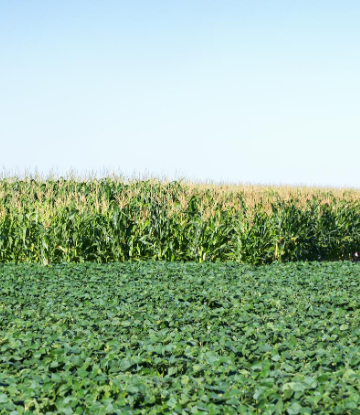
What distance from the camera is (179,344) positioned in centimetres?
573

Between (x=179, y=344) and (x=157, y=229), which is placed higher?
(x=157, y=229)

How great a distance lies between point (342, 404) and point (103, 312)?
12.8 feet

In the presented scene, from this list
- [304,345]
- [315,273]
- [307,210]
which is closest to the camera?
[304,345]

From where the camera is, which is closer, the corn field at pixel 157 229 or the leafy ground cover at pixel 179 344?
the leafy ground cover at pixel 179 344

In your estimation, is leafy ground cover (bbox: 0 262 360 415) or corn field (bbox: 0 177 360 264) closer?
leafy ground cover (bbox: 0 262 360 415)

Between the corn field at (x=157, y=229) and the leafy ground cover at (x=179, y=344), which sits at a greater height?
the corn field at (x=157, y=229)

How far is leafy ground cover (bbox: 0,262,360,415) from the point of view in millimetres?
4391

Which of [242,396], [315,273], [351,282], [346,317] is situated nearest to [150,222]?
[315,273]

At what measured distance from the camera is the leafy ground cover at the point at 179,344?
4391 millimetres

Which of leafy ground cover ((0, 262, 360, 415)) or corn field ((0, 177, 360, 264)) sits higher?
corn field ((0, 177, 360, 264))

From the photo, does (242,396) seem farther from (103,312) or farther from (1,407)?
(103,312)

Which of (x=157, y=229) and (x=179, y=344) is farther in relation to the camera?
(x=157, y=229)

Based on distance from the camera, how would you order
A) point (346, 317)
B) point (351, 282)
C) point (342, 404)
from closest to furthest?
point (342, 404)
point (346, 317)
point (351, 282)

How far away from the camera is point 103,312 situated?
285 inches
